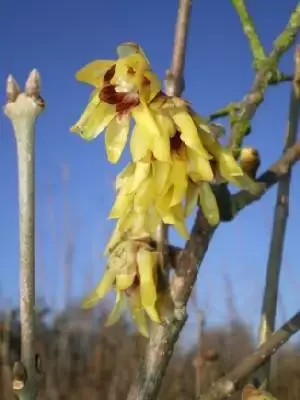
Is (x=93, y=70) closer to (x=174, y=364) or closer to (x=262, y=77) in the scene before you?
(x=262, y=77)

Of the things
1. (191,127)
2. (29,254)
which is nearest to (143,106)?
(191,127)

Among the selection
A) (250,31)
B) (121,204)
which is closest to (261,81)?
(250,31)

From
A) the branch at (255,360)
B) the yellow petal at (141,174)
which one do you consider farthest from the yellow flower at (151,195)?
the branch at (255,360)

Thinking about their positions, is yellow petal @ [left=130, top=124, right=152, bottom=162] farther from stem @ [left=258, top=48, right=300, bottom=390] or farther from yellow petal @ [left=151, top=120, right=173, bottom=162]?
stem @ [left=258, top=48, right=300, bottom=390]

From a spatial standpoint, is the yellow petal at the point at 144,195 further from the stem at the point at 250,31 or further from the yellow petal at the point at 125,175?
the stem at the point at 250,31

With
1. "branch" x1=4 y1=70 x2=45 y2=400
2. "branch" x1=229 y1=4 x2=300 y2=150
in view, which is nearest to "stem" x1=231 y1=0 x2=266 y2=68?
"branch" x1=229 y1=4 x2=300 y2=150
